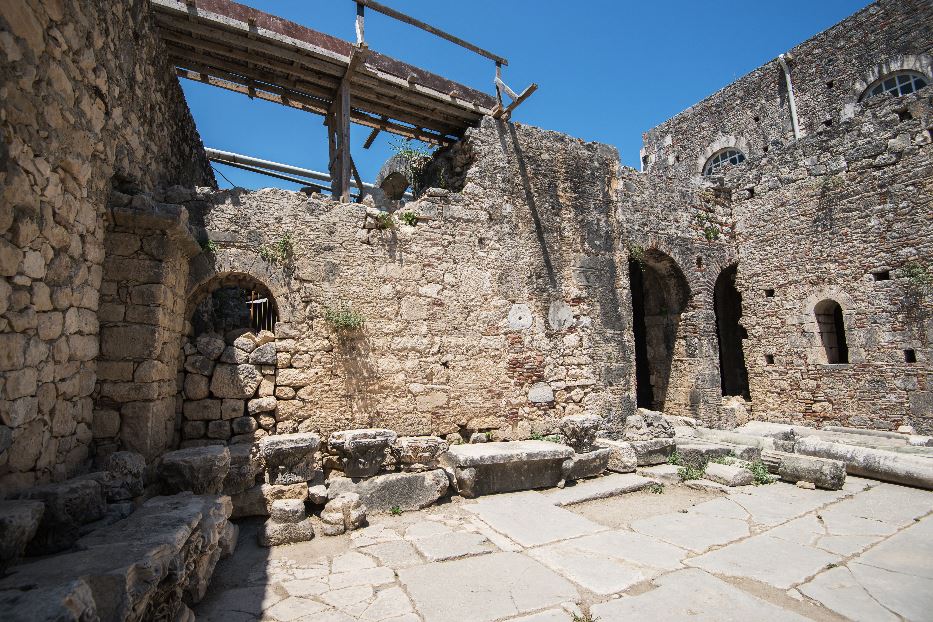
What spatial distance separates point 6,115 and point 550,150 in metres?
6.56

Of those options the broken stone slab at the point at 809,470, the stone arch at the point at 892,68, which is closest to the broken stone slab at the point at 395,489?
the broken stone slab at the point at 809,470

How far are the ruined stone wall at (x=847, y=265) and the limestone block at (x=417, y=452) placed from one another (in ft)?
27.8

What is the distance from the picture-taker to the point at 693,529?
4.56m

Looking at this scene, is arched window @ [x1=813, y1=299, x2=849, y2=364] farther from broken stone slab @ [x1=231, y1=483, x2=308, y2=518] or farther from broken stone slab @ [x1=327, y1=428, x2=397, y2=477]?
broken stone slab @ [x1=231, y1=483, x2=308, y2=518]

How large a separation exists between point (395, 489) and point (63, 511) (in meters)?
2.90

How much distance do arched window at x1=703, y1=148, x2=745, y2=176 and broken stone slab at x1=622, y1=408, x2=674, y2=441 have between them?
13.4m

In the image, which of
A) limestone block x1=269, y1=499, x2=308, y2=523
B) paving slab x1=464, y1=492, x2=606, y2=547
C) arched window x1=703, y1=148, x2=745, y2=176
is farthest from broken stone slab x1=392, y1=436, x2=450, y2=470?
arched window x1=703, y1=148, x2=745, y2=176

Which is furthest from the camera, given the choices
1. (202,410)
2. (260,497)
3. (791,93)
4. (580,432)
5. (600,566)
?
(791,93)

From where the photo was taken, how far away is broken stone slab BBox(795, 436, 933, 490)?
5818 mm

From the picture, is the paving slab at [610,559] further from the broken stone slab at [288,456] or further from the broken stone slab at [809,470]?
the broken stone slab at [809,470]

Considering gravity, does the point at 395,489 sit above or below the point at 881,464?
above

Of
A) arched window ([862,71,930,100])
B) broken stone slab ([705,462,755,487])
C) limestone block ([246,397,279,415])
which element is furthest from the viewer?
arched window ([862,71,930,100])

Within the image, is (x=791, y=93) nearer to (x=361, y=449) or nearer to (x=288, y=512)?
(x=361, y=449)

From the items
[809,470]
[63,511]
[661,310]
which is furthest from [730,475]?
[63,511]
